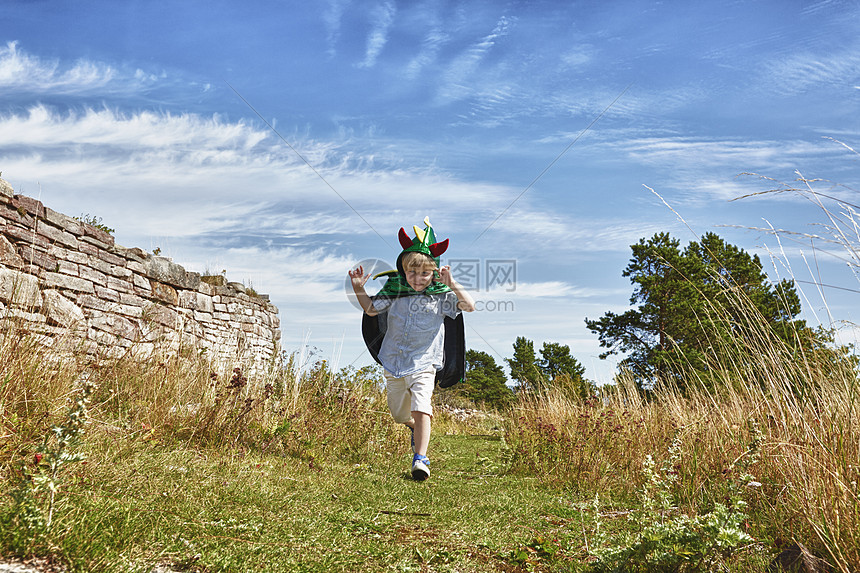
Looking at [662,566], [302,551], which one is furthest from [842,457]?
[302,551]

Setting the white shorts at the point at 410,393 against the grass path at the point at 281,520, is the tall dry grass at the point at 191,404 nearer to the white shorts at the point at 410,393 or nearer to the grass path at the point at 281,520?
the grass path at the point at 281,520

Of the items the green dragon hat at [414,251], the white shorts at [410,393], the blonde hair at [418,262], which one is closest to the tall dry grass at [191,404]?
the white shorts at [410,393]

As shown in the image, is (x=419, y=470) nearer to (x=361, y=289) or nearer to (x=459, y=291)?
(x=459, y=291)

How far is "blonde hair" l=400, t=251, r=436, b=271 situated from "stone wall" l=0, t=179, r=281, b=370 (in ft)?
9.23

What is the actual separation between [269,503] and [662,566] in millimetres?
2250

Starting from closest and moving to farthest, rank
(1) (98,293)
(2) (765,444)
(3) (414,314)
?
(2) (765,444), (3) (414,314), (1) (98,293)

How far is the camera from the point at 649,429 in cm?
544

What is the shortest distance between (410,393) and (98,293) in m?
5.94

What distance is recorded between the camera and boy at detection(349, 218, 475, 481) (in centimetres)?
505

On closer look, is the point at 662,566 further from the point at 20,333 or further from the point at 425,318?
the point at 20,333

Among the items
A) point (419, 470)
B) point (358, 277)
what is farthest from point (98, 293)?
point (419, 470)

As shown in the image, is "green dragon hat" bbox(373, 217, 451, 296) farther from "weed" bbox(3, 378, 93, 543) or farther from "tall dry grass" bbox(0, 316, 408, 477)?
"weed" bbox(3, 378, 93, 543)

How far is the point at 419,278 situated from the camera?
533 centimetres

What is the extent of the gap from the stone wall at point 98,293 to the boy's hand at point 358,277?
2363mm
